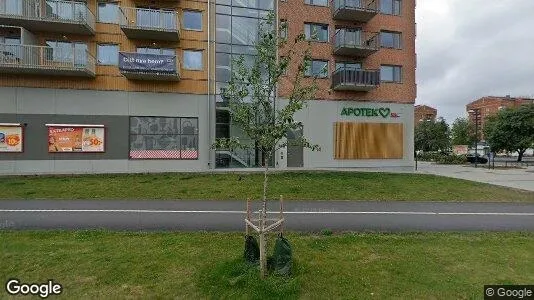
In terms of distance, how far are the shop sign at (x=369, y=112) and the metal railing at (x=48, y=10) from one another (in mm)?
18891

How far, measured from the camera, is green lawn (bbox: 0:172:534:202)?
1367cm

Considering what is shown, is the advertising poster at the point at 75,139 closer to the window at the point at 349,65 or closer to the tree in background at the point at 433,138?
the window at the point at 349,65

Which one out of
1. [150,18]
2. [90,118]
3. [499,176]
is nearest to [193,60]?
[150,18]

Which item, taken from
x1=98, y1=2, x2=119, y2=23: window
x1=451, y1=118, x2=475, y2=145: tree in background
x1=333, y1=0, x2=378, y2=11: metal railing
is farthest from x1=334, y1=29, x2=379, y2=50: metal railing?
x1=451, y1=118, x2=475, y2=145: tree in background

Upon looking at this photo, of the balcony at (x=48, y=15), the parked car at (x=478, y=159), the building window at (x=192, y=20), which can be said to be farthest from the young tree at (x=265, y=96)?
the parked car at (x=478, y=159)

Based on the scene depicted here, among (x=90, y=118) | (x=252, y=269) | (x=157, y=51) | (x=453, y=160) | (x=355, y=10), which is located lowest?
(x=252, y=269)

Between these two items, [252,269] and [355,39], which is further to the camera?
[355,39]

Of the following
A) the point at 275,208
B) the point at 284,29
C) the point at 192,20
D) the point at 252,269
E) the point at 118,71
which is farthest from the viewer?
the point at 192,20

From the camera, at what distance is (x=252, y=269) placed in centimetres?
522

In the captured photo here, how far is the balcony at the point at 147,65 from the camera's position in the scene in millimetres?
19656

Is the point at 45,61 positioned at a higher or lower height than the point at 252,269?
higher

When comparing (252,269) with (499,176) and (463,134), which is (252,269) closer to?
(499,176)

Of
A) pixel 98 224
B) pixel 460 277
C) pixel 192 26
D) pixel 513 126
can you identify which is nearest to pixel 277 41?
pixel 460 277

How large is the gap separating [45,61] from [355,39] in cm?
2127
